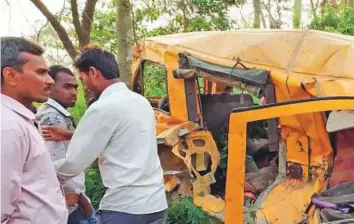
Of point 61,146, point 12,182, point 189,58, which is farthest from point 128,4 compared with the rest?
point 12,182

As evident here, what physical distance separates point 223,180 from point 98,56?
2.83 meters

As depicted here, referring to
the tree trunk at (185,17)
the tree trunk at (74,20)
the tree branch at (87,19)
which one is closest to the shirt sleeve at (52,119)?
the tree trunk at (74,20)

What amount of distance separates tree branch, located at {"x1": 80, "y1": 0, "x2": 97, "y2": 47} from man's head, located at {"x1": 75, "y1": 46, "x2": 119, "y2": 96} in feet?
16.7

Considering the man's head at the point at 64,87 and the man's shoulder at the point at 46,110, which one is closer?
the man's shoulder at the point at 46,110

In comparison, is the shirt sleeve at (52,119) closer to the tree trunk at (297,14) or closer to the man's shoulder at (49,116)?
the man's shoulder at (49,116)

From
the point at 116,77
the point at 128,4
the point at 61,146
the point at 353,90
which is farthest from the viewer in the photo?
the point at 128,4

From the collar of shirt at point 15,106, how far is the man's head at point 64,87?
136cm

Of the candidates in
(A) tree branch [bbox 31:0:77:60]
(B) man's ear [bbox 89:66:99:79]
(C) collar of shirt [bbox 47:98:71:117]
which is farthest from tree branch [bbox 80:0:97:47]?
(B) man's ear [bbox 89:66:99:79]

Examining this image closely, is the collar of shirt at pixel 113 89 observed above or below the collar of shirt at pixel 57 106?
above

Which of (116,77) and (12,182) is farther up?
(116,77)

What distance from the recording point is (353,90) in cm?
448

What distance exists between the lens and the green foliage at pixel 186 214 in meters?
4.87

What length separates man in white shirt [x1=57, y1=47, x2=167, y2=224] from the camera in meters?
2.75

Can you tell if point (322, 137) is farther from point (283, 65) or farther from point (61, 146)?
point (61, 146)
